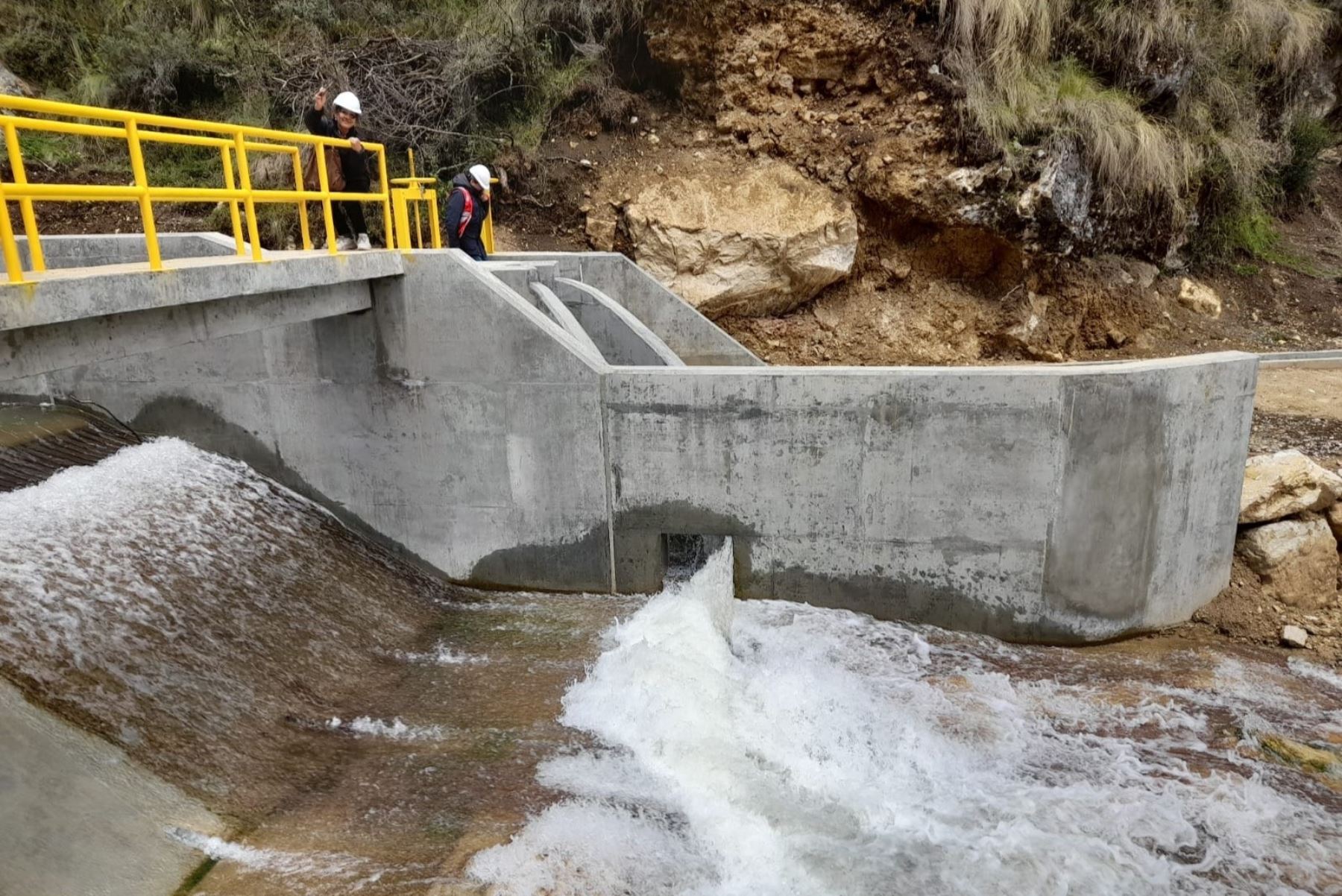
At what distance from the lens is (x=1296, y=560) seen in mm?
6863

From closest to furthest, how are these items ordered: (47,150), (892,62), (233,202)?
(233,202), (892,62), (47,150)

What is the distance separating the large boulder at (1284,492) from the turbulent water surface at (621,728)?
1272mm

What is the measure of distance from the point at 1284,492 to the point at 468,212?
320 inches

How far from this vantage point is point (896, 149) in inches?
441

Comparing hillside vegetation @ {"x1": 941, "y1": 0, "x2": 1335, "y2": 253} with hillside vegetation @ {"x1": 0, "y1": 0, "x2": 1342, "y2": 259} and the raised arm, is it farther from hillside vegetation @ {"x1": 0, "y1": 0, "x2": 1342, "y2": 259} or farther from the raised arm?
the raised arm

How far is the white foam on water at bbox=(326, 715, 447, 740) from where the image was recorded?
17.4ft

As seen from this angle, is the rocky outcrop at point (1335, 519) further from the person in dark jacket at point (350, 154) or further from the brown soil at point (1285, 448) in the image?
the person in dark jacket at point (350, 154)

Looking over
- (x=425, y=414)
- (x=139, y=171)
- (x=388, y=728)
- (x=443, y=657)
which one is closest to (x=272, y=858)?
(x=388, y=728)

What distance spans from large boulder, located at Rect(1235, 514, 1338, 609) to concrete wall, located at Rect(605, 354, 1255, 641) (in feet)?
1.19

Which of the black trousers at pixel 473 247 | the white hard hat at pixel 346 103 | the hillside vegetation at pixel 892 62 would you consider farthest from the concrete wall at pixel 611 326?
the hillside vegetation at pixel 892 62

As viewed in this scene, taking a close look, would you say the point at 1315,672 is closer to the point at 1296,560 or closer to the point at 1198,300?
the point at 1296,560

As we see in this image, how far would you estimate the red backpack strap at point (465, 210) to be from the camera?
904cm

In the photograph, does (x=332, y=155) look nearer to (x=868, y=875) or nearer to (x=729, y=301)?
(x=729, y=301)

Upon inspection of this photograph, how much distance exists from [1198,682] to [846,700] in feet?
8.42
